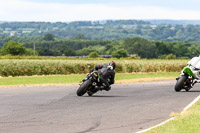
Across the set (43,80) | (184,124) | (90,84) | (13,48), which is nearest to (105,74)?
(90,84)

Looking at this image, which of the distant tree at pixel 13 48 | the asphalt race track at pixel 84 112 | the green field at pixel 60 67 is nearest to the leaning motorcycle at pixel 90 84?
the asphalt race track at pixel 84 112

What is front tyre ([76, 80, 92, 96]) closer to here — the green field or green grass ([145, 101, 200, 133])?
green grass ([145, 101, 200, 133])

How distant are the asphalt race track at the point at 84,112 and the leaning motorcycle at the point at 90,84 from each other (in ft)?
1.26

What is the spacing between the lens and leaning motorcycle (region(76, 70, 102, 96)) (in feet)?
59.2

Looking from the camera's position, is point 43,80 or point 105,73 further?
point 43,80

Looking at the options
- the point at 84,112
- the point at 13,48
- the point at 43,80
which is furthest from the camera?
the point at 13,48

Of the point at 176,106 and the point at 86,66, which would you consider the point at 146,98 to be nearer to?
the point at 176,106

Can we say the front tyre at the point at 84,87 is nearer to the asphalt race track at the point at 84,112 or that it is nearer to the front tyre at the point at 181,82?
the asphalt race track at the point at 84,112

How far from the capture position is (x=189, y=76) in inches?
805

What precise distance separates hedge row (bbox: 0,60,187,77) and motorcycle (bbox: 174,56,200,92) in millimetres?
23087

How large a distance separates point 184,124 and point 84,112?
139 inches

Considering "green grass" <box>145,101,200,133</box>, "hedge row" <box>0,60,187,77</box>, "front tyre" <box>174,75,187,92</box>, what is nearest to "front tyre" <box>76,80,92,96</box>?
"front tyre" <box>174,75,187,92</box>

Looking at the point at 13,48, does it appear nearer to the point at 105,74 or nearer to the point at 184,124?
the point at 105,74

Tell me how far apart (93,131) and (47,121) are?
1709 millimetres
